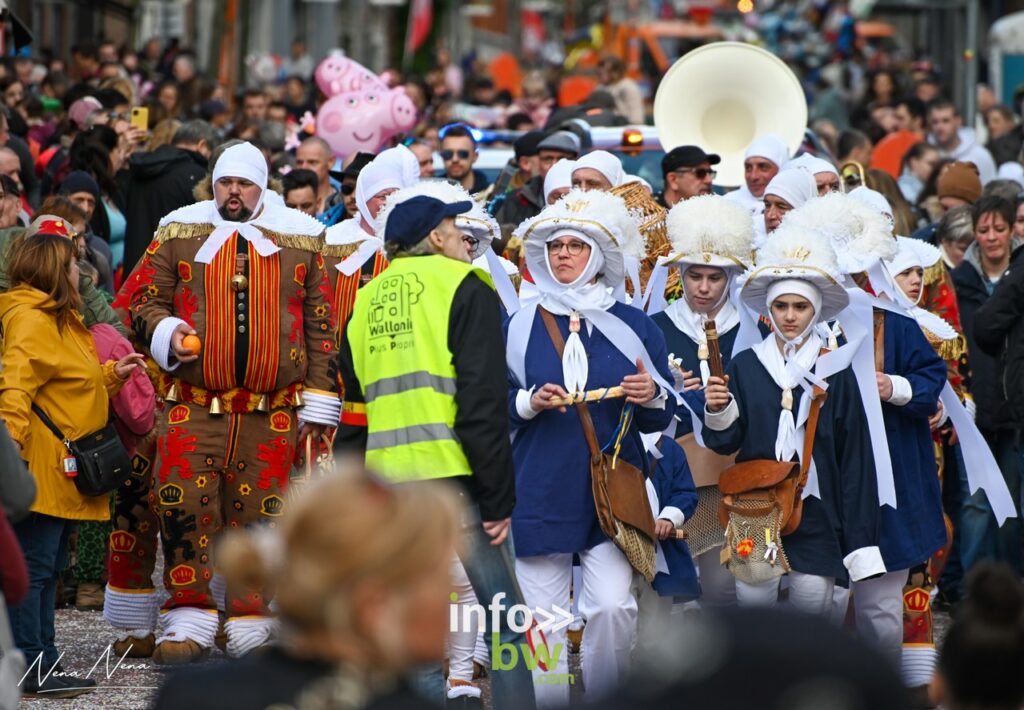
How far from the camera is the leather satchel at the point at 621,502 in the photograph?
696 cm

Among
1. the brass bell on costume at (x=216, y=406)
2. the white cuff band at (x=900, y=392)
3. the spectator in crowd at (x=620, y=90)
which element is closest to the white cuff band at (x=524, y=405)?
the white cuff band at (x=900, y=392)

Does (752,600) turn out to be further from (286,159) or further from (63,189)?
(286,159)

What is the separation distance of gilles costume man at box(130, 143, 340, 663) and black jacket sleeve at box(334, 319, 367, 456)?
5.11 ft

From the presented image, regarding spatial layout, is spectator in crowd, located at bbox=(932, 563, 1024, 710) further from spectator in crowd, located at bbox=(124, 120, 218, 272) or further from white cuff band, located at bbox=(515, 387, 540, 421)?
spectator in crowd, located at bbox=(124, 120, 218, 272)

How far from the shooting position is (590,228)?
24.0ft

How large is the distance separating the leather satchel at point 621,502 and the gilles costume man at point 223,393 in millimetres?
1471

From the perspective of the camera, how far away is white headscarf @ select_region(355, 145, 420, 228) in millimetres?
9000

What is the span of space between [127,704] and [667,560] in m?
2.12

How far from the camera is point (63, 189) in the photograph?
33.7ft

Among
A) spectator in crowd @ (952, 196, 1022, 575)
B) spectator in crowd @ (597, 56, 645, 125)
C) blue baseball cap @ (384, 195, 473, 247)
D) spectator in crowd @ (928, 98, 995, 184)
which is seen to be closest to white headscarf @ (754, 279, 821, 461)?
blue baseball cap @ (384, 195, 473, 247)

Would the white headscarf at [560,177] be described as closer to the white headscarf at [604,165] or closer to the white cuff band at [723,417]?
the white headscarf at [604,165]

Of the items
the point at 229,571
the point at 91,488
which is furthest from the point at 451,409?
the point at 229,571

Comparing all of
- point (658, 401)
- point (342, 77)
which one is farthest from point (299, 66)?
point (658, 401)

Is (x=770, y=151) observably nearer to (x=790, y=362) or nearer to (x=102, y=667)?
(x=790, y=362)
